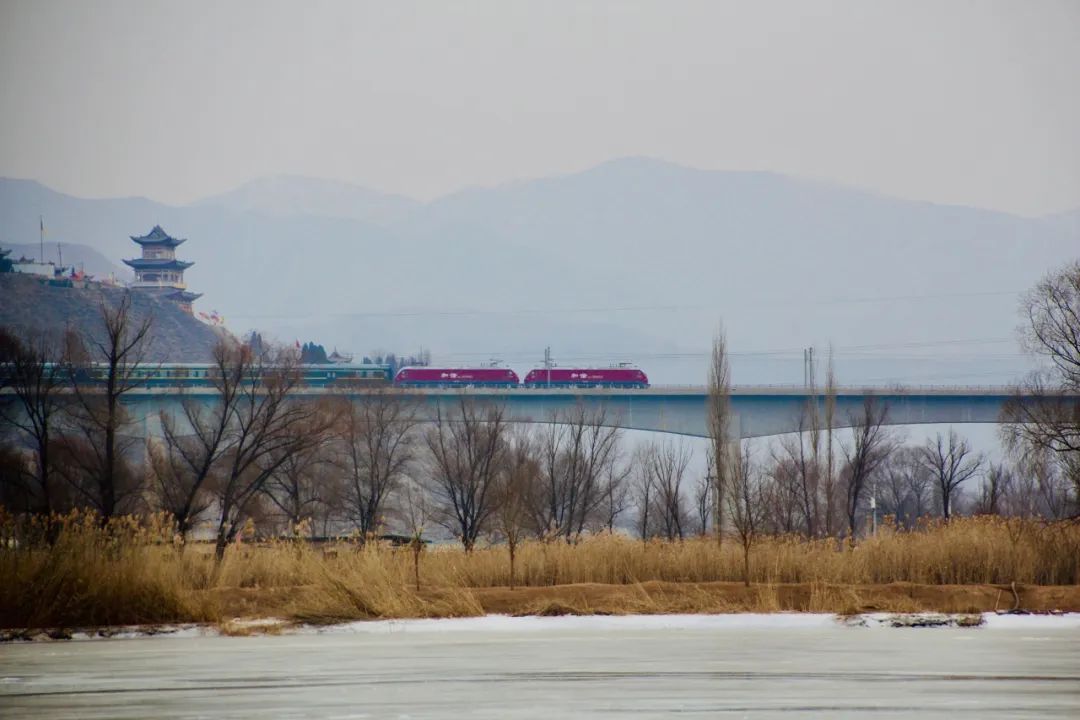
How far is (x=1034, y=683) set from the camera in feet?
44.4

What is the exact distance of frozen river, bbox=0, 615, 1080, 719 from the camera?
483 inches

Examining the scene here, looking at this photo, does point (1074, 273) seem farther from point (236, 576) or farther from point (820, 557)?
point (236, 576)

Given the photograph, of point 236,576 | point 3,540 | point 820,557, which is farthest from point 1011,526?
point 3,540

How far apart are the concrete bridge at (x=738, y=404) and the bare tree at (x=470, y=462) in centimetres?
669

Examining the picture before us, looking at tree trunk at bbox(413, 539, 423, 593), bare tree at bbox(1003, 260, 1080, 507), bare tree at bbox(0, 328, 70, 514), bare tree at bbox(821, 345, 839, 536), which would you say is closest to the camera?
tree trunk at bbox(413, 539, 423, 593)

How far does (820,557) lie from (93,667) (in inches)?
570

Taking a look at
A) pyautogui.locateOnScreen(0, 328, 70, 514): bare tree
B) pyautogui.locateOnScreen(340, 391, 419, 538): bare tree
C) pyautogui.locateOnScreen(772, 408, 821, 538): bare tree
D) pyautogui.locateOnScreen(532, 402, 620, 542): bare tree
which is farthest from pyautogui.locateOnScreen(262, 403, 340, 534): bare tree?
pyautogui.locateOnScreen(772, 408, 821, 538): bare tree

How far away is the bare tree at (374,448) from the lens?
64062 millimetres

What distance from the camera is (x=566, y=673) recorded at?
14586mm

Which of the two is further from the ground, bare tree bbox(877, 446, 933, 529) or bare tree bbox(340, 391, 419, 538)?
bare tree bbox(340, 391, 419, 538)

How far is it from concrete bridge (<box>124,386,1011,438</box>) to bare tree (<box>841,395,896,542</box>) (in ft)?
9.07

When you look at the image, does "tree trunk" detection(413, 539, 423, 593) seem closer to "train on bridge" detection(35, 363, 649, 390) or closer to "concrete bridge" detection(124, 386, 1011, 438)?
"concrete bridge" detection(124, 386, 1011, 438)

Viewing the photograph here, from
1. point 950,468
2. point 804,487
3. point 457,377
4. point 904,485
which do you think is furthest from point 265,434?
point 904,485

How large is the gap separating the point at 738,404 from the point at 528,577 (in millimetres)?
58277
